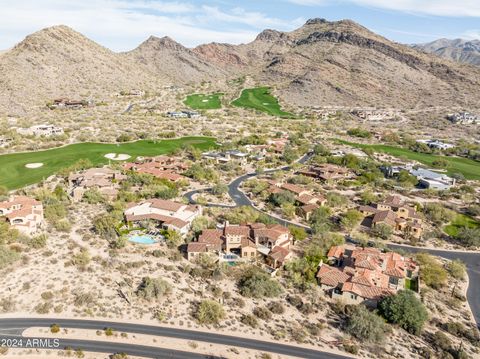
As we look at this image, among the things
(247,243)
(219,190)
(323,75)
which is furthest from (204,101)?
(247,243)

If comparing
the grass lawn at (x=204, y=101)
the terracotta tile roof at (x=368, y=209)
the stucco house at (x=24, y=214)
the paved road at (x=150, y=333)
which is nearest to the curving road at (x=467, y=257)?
the terracotta tile roof at (x=368, y=209)

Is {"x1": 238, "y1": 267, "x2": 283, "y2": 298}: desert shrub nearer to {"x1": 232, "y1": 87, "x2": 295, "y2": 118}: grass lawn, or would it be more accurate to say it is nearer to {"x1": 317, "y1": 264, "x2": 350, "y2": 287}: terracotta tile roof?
{"x1": 317, "y1": 264, "x2": 350, "y2": 287}: terracotta tile roof

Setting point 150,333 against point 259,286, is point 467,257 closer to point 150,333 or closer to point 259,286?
point 259,286

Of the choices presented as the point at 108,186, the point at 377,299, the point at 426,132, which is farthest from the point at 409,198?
the point at 426,132

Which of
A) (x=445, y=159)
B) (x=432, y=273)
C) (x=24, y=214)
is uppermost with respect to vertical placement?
(x=445, y=159)

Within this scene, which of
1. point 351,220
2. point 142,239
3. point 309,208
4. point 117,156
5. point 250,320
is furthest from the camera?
point 117,156

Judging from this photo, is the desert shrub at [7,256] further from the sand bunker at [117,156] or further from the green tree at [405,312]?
the sand bunker at [117,156]
